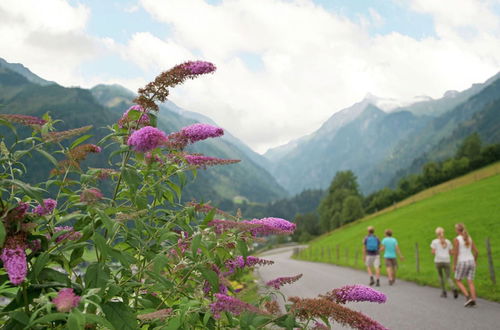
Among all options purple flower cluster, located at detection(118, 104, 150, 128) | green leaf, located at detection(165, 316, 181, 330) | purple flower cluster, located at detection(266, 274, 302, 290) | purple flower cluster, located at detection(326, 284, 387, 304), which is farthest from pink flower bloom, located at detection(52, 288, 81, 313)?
purple flower cluster, located at detection(266, 274, 302, 290)

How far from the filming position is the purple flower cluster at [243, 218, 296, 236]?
301cm

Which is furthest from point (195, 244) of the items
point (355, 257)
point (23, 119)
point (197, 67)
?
point (355, 257)

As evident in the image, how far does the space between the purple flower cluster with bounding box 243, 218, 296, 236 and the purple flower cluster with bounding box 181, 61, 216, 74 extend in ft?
3.65

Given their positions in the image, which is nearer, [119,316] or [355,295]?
[119,316]

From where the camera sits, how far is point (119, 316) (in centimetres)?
248

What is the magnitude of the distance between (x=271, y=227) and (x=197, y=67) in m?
1.24

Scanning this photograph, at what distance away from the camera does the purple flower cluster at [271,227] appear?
3.01 m

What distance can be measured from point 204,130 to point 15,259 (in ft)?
5.35

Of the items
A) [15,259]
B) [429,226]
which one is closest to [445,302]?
[15,259]

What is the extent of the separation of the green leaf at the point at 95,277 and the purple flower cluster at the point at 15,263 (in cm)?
44

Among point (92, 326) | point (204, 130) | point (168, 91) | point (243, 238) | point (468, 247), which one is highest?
point (168, 91)

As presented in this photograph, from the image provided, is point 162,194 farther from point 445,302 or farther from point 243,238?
point 445,302

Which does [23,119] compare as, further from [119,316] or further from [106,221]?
[119,316]

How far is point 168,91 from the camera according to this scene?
3191mm
